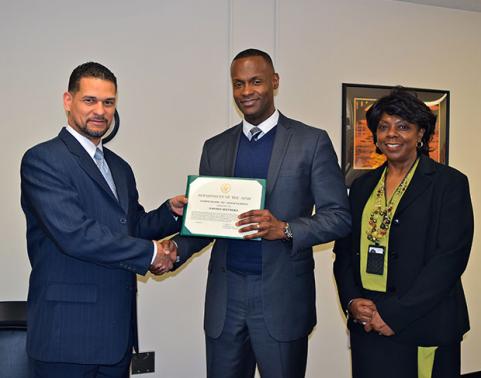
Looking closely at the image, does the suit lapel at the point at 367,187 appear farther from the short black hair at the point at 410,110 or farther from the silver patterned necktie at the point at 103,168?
the silver patterned necktie at the point at 103,168

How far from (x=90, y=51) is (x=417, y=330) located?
231cm

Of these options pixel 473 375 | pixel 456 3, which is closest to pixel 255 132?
pixel 456 3

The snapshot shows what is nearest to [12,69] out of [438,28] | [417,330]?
[417,330]

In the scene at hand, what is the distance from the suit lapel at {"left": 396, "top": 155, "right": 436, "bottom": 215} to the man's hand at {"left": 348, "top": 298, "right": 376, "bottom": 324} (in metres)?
0.39

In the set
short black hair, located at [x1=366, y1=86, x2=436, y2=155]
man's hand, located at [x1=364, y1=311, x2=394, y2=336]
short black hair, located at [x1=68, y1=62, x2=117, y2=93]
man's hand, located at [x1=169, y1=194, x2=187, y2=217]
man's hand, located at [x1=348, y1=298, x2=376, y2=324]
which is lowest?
man's hand, located at [x1=364, y1=311, x2=394, y2=336]

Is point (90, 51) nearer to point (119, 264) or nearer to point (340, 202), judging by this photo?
point (119, 264)

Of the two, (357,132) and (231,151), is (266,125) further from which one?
(357,132)

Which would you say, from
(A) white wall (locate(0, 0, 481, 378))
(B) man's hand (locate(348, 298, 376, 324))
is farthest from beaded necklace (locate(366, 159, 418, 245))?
(A) white wall (locate(0, 0, 481, 378))

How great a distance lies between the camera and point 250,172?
7.00 ft

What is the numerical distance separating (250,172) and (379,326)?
0.81 meters

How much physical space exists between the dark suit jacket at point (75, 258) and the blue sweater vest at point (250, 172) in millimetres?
345

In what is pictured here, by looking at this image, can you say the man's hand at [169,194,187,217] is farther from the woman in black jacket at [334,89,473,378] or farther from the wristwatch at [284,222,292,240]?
the woman in black jacket at [334,89,473,378]

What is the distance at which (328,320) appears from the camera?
3.59 m

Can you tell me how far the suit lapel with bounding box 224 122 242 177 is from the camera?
218 cm
